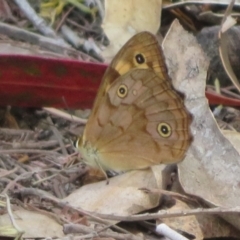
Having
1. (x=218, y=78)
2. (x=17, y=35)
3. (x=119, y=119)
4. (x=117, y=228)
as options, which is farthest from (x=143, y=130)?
(x=17, y=35)

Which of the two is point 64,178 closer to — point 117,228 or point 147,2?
point 117,228

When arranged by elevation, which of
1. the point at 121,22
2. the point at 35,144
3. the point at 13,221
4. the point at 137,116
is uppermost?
the point at 121,22

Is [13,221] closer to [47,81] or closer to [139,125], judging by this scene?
[139,125]

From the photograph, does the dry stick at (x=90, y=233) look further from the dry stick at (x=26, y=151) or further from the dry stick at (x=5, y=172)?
the dry stick at (x=26, y=151)

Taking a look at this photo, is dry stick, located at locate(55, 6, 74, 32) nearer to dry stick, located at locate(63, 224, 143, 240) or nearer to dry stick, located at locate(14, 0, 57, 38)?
dry stick, located at locate(14, 0, 57, 38)

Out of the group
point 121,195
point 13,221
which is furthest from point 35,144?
point 13,221

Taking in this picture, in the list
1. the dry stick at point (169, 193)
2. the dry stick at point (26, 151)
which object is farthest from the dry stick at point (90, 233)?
the dry stick at point (26, 151)

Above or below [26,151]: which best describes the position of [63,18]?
above
